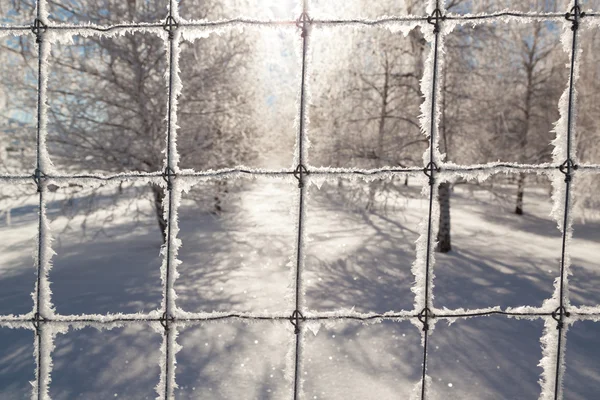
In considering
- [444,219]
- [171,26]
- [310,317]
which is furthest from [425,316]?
[444,219]

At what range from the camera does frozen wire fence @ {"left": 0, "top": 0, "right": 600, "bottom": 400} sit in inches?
55.4

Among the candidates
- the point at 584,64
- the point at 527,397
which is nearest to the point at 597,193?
the point at 584,64

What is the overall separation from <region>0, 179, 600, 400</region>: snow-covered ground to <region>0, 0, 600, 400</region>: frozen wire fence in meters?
0.15

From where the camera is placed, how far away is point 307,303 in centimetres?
548

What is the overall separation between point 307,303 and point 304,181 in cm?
426

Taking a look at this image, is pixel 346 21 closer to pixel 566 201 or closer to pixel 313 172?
pixel 313 172

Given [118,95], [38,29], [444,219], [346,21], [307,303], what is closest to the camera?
[346,21]

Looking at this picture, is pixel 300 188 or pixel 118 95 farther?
pixel 118 95

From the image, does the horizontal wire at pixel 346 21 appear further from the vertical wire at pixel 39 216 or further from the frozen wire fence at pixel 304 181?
the vertical wire at pixel 39 216

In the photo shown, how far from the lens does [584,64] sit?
36.7ft

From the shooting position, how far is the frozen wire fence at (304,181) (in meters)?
1.41

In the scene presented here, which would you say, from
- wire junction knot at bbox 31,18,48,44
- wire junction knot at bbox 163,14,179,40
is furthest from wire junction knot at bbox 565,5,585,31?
wire junction knot at bbox 31,18,48,44

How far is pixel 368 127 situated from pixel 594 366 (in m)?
5.67

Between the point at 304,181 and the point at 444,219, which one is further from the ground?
the point at 304,181
